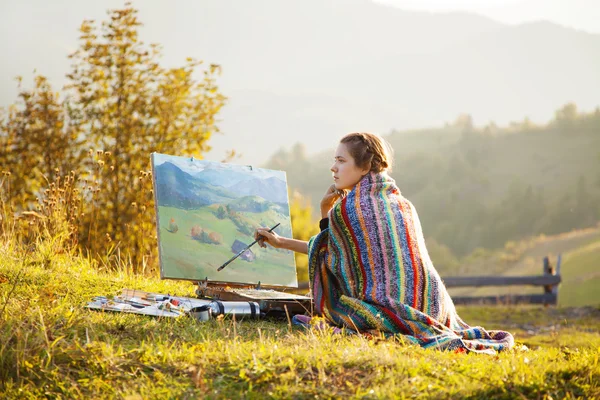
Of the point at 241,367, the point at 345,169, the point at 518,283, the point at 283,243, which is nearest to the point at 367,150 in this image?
the point at 345,169

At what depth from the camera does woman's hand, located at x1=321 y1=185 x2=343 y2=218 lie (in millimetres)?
5262

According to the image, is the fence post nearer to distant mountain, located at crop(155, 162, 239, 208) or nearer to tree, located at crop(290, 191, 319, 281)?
tree, located at crop(290, 191, 319, 281)

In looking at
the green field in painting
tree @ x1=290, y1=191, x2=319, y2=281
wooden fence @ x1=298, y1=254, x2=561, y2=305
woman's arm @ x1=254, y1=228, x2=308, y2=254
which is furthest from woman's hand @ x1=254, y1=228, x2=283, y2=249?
wooden fence @ x1=298, y1=254, x2=561, y2=305

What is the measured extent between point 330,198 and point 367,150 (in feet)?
1.79

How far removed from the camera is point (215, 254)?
19.5 ft

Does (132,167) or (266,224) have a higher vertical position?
(132,167)

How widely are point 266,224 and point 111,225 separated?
3.44m

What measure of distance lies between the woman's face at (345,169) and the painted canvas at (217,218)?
1.47 m

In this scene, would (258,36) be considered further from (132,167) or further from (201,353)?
(201,353)

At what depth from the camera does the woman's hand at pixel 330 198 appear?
17.3ft

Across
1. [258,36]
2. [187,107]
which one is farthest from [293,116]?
[187,107]

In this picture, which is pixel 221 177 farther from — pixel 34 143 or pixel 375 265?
pixel 34 143

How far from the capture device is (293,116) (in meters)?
71.6

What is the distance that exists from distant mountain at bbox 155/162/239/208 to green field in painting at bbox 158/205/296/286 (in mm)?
64
